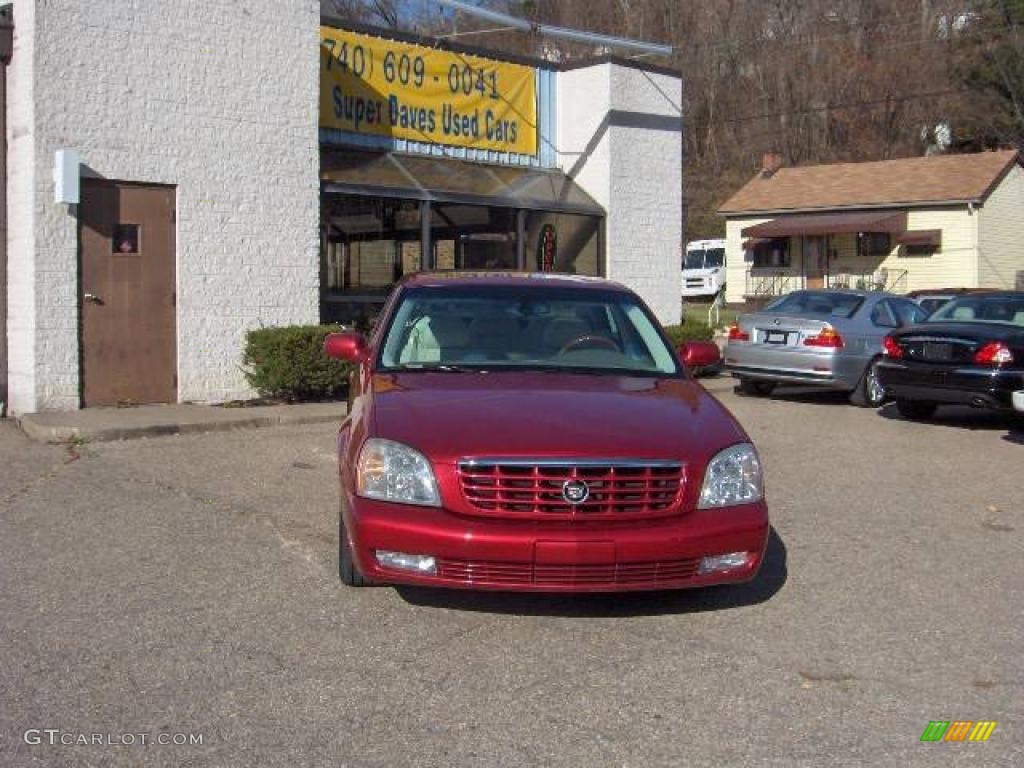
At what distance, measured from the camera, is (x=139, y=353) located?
13.0 m

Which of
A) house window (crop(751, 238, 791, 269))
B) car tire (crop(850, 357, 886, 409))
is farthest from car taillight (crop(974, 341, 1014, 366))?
house window (crop(751, 238, 791, 269))

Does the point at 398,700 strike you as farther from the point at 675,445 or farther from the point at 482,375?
the point at 482,375

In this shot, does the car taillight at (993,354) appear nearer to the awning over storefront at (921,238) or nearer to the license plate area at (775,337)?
the license plate area at (775,337)

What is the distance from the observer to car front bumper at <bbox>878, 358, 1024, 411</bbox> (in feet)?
39.0

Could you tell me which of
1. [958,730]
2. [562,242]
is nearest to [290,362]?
[562,242]

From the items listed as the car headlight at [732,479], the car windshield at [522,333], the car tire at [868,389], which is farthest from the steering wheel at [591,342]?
the car tire at [868,389]

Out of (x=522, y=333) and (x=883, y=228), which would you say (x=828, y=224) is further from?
(x=522, y=333)

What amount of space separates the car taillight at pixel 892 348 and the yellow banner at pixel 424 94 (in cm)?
745

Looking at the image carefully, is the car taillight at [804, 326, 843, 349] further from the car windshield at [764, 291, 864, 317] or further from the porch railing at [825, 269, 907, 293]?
the porch railing at [825, 269, 907, 293]

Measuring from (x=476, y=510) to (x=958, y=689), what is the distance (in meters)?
2.10

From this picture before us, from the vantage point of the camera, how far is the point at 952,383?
40.4ft

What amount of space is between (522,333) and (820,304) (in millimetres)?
9521

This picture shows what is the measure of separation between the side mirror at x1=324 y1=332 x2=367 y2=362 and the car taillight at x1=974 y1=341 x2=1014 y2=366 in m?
7.53

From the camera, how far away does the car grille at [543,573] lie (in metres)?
5.10
